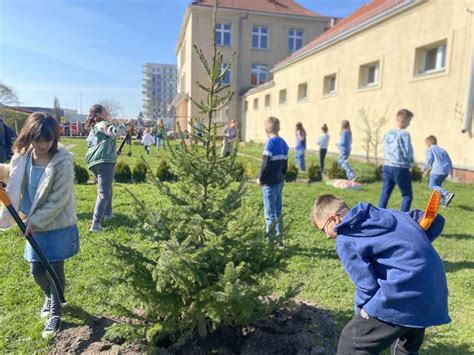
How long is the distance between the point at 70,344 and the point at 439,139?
1238cm

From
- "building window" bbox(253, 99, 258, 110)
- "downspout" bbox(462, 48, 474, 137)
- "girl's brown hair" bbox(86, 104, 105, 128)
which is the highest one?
"building window" bbox(253, 99, 258, 110)

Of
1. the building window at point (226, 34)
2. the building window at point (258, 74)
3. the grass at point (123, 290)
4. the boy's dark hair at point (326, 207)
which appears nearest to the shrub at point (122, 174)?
the grass at point (123, 290)

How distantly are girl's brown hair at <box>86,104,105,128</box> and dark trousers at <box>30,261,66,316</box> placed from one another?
290 centimetres

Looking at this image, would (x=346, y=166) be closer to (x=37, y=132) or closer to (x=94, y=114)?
(x=94, y=114)

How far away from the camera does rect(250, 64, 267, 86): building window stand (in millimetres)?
36188

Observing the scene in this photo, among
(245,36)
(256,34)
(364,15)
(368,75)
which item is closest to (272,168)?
(368,75)

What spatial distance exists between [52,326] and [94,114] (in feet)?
10.8

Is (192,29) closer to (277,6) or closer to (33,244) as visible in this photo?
(277,6)

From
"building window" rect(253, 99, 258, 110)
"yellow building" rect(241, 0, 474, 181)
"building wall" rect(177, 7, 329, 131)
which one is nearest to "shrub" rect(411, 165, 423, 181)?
"yellow building" rect(241, 0, 474, 181)

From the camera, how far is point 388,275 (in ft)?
6.89

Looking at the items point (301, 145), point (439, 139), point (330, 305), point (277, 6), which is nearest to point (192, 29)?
point (277, 6)

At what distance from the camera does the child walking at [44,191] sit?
2945 mm

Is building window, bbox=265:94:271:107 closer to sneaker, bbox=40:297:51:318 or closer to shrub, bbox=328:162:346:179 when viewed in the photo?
shrub, bbox=328:162:346:179

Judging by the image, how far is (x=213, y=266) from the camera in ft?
8.80
